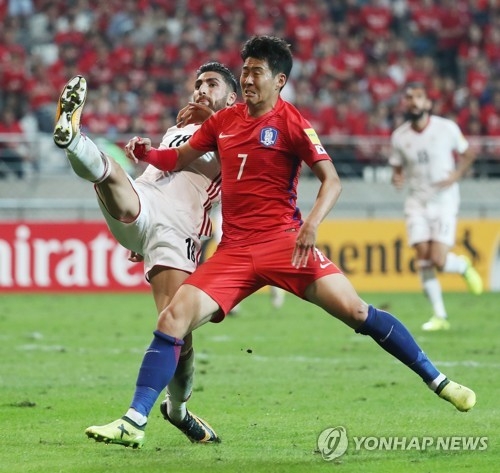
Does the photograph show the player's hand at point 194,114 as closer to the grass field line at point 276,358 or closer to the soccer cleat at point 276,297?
the grass field line at point 276,358

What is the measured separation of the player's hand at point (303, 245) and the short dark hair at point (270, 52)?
965 mm

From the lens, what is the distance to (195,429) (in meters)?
6.70

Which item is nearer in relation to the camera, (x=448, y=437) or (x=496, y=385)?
(x=448, y=437)

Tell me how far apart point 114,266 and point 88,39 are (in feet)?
21.3

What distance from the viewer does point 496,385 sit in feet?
28.9

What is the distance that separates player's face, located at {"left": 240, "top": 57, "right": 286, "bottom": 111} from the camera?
21.1 ft

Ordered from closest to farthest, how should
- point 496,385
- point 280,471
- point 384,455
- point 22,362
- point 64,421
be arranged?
point 280,471 < point 384,455 < point 64,421 < point 496,385 < point 22,362

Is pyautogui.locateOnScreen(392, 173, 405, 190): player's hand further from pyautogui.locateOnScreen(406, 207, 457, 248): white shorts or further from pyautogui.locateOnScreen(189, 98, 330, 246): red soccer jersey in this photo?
pyautogui.locateOnScreen(189, 98, 330, 246): red soccer jersey

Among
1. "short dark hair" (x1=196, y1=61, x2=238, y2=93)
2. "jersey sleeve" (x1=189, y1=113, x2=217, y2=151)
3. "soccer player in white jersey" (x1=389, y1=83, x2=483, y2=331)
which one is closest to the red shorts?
"jersey sleeve" (x1=189, y1=113, x2=217, y2=151)

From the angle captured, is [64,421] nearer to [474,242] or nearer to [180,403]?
[180,403]

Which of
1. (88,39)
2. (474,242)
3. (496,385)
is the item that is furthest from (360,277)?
(496,385)

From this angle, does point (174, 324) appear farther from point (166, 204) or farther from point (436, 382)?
point (436, 382)

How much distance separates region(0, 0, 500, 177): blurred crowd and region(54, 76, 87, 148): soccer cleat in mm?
13600

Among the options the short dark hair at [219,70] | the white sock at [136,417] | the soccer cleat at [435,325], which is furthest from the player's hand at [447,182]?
the white sock at [136,417]
